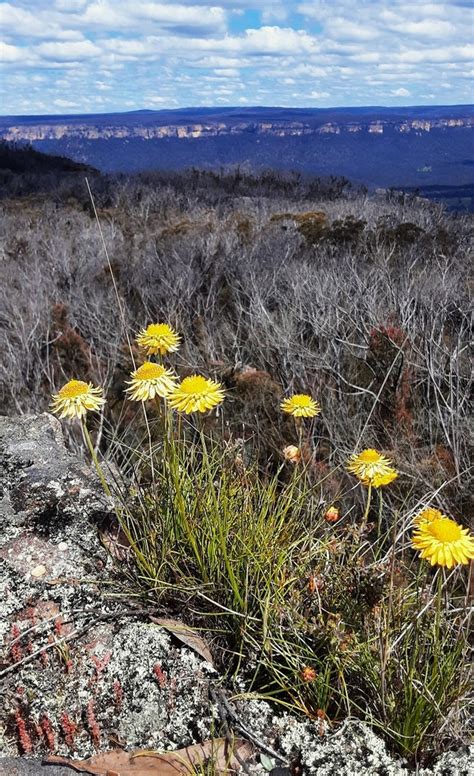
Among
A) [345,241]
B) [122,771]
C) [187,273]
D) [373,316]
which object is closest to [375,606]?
[122,771]

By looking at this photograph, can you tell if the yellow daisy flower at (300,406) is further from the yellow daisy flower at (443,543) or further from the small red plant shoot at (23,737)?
the small red plant shoot at (23,737)

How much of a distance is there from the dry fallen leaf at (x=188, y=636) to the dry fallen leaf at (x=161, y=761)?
0.30 metres

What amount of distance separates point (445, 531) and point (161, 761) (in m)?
0.99

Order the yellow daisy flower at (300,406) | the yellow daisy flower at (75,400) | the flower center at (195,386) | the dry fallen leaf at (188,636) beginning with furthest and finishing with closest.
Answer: the yellow daisy flower at (300,406)
the flower center at (195,386)
the yellow daisy flower at (75,400)
the dry fallen leaf at (188,636)

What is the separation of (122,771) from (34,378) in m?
13.1

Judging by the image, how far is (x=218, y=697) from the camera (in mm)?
1796

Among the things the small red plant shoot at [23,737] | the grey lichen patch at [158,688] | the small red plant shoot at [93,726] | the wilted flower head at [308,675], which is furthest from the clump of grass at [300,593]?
the small red plant shoot at [23,737]

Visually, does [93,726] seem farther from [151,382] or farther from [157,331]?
[157,331]

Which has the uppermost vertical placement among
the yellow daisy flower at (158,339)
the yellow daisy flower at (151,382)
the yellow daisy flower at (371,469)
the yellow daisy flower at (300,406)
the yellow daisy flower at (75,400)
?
the yellow daisy flower at (158,339)

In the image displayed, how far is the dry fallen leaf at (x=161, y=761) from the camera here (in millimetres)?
1604

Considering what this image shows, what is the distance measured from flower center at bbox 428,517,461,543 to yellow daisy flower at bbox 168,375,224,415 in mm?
875

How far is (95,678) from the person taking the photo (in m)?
1.85

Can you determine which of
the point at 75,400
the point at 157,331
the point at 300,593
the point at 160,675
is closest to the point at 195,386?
the point at 157,331

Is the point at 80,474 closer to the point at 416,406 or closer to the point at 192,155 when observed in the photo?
the point at 416,406
